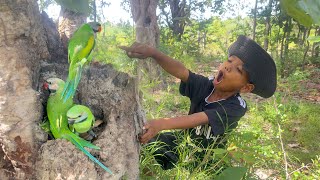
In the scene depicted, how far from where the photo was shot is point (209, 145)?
1923 mm

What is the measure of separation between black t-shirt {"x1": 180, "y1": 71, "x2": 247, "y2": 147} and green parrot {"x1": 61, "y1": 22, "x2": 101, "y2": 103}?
2.98 ft

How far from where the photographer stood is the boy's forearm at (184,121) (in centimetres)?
156

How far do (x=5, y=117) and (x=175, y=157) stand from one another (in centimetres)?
113

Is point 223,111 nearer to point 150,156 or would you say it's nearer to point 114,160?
point 150,156

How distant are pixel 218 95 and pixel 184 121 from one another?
51cm

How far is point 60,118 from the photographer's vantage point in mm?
1058

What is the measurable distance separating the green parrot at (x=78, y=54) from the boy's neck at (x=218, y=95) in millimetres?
1164

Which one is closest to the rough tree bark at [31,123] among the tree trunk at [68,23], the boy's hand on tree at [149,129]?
the boy's hand on tree at [149,129]

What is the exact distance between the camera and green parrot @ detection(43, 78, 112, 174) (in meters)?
1.06

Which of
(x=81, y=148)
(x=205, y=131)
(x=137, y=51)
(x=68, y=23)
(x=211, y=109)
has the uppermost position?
→ (x=68, y=23)

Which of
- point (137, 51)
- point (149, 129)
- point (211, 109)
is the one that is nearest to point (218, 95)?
point (211, 109)

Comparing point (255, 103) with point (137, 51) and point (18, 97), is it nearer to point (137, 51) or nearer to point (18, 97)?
point (137, 51)

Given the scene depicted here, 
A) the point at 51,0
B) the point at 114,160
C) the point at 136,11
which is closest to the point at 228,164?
the point at 114,160

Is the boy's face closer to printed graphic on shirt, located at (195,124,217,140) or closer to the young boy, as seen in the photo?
the young boy
